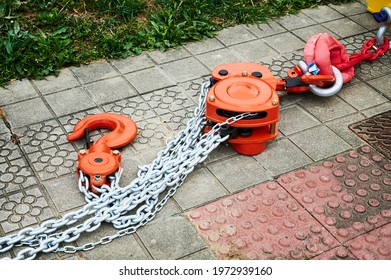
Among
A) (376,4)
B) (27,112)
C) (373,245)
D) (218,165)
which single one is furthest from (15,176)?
(376,4)

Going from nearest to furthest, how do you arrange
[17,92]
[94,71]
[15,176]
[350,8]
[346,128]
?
1. [15,176]
2. [346,128]
3. [17,92]
4. [94,71]
5. [350,8]

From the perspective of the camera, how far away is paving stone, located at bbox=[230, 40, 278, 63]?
5.39 metres

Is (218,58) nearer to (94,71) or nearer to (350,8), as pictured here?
(94,71)

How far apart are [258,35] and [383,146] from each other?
5.89ft

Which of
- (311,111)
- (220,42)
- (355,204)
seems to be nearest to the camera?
(355,204)

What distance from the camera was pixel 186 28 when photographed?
18.6 ft

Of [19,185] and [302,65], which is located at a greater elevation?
[302,65]

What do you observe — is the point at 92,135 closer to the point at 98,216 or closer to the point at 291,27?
the point at 98,216

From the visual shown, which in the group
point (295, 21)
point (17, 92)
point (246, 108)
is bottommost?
point (17, 92)

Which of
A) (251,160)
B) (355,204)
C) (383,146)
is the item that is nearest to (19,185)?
(251,160)

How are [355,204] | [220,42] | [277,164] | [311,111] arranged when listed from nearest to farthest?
1. [355,204]
2. [277,164]
3. [311,111]
4. [220,42]

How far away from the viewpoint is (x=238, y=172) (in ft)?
13.6

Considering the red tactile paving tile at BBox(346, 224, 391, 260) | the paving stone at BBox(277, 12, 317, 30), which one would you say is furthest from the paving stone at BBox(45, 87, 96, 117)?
the red tactile paving tile at BBox(346, 224, 391, 260)

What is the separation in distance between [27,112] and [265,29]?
234 cm
